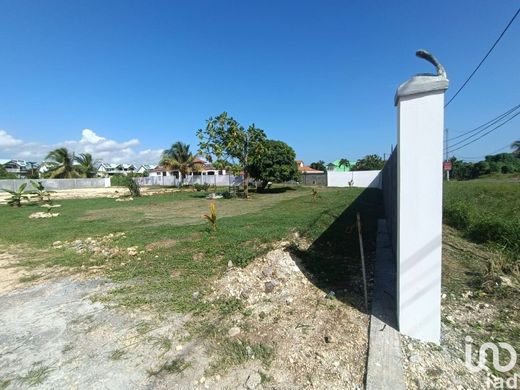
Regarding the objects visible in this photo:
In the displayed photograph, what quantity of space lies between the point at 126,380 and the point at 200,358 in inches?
22.9

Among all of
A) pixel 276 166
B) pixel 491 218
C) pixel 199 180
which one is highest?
pixel 276 166

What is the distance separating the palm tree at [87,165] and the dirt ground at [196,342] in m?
48.9

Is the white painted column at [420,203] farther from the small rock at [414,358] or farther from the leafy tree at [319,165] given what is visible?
the leafy tree at [319,165]

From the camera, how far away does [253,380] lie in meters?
2.36

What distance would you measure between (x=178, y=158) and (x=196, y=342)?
41.6 meters

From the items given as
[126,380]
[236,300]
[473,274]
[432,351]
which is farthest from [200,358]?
[473,274]

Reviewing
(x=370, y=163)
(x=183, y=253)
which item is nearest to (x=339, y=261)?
(x=183, y=253)

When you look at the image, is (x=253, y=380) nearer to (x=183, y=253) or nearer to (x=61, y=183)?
(x=183, y=253)

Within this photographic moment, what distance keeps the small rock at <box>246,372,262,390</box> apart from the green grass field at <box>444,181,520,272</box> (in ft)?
12.3

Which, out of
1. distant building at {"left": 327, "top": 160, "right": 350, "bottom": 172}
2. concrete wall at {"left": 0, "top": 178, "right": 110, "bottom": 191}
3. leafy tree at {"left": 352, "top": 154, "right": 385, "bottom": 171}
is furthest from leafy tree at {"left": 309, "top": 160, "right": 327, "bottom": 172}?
concrete wall at {"left": 0, "top": 178, "right": 110, "bottom": 191}

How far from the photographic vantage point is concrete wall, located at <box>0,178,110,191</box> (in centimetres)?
3884

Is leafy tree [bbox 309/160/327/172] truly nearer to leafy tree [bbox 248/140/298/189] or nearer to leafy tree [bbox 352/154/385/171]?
leafy tree [bbox 352/154/385/171]

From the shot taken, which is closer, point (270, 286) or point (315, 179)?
point (270, 286)

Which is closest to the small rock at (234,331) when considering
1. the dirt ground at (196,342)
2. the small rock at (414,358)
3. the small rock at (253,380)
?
the dirt ground at (196,342)
